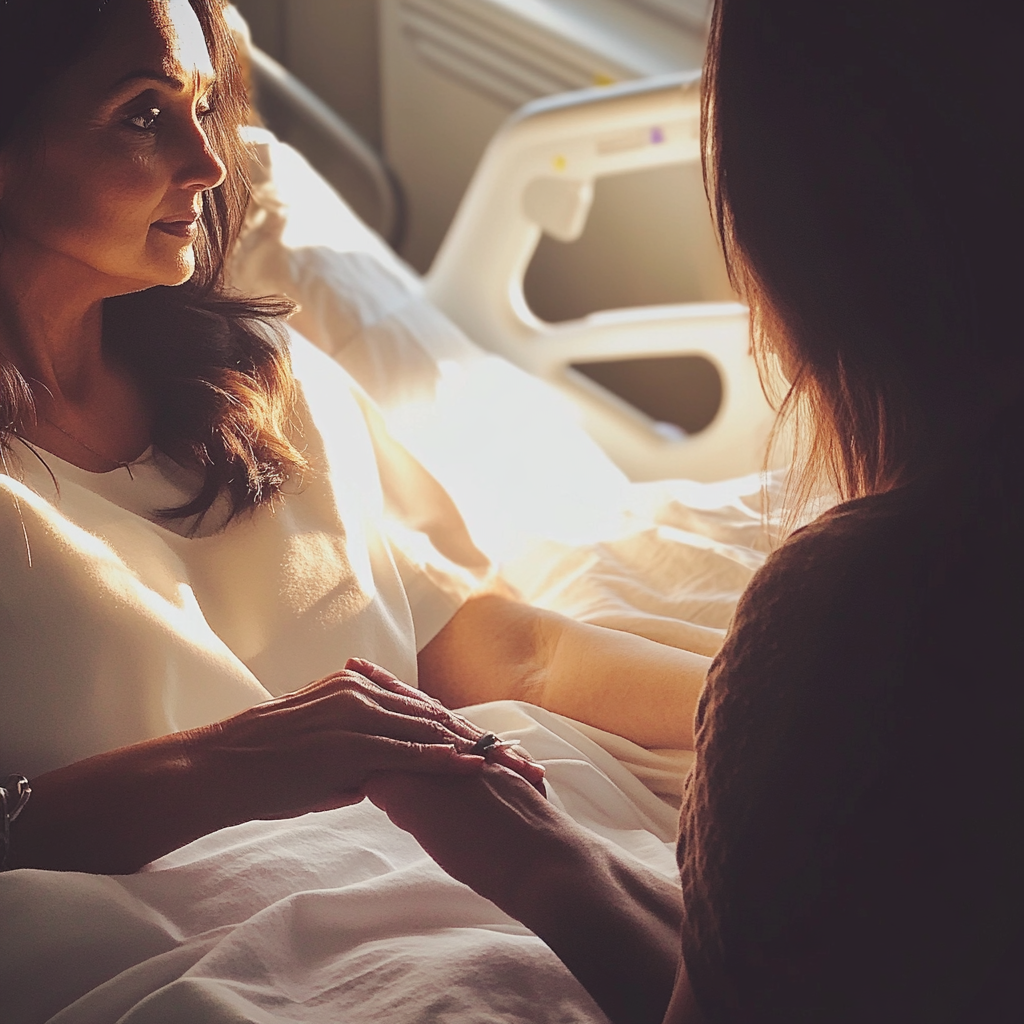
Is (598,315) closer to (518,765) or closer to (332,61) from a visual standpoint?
(332,61)

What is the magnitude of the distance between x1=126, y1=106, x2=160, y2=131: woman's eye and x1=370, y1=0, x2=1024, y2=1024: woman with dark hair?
0.47m

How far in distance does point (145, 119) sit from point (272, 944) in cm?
61

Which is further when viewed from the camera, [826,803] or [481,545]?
[481,545]

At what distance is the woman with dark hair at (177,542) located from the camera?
84 cm

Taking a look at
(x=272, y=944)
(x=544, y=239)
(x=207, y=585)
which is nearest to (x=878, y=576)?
(x=272, y=944)

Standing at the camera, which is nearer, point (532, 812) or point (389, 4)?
point (532, 812)

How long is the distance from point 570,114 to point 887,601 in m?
1.42

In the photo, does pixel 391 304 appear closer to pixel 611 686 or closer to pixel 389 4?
pixel 611 686

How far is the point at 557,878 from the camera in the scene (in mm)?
801

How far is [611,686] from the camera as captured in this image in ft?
3.82

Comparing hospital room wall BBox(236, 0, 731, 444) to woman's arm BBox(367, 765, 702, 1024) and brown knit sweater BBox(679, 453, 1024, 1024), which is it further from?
brown knit sweater BBox(679, 453, 1024, 1024)

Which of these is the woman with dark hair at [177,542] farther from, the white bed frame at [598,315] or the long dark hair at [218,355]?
the white bed frame at [598,315]

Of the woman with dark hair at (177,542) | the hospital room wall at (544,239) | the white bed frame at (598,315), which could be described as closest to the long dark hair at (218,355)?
the woman with dark hair at (177,542)

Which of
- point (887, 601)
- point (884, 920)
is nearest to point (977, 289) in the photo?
point (887, 601)
